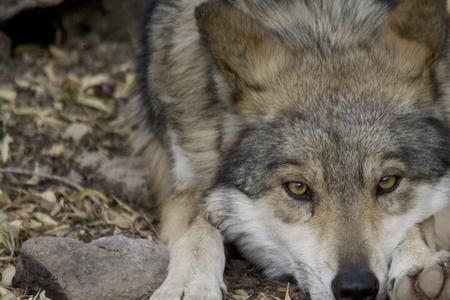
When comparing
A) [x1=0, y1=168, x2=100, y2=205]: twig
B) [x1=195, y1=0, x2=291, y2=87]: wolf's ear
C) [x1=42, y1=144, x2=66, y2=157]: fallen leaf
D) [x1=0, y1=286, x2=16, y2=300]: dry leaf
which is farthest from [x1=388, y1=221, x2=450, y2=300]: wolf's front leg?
[x1=42, y1=144, x2=66, y2=157]: fallen leaf

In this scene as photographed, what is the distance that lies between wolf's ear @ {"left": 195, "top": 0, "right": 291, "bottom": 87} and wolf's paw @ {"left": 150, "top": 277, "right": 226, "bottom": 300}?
1.03 metres

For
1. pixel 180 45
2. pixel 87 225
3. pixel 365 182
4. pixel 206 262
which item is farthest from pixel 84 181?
pixel 365 182

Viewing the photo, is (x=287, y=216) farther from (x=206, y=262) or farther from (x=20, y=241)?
(x=20, y=241)

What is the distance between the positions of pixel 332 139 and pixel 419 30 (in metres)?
0.78

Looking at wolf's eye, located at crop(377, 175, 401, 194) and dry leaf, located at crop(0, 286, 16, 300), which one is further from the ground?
wolf's eye, located at crop(377, 175, 401, 194)

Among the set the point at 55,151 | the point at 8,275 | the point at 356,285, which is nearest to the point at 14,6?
the point at 55,151

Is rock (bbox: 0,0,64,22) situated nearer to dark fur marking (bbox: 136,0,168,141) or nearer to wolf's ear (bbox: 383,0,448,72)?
dark fur marking (bbox: 136,0,168,141)

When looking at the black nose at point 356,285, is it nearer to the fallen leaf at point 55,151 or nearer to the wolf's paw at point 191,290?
the wolf's paw at point 191,290

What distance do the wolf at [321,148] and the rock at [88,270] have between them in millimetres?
140

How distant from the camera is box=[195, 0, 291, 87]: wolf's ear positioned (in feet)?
14.9

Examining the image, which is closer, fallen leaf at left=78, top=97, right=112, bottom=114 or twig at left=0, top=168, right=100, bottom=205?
twig at left=0, top=168, right=100, bottom=205

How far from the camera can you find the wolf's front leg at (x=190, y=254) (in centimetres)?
446

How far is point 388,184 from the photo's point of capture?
4.43 metres

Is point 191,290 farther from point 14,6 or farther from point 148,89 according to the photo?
point 14,6
